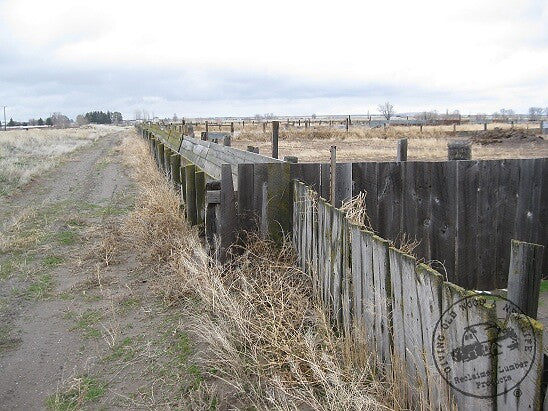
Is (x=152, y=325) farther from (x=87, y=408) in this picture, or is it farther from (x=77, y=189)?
(x=77, y=189)

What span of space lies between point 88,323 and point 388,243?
3279 mm

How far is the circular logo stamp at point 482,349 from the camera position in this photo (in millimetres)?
2188

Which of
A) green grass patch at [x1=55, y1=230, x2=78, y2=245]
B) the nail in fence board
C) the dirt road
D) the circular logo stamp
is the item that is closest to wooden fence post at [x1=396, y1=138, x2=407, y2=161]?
the nail in fence board

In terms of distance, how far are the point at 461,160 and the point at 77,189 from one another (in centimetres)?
1262

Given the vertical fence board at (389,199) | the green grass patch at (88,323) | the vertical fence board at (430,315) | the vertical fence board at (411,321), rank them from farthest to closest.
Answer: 1. the vertical fence board at (389,199)
2. the green grass patch at (88,323)
3. the vertical fence board at (411,321)
4. the vertical fence board at (430,315)

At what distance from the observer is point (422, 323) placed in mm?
2889

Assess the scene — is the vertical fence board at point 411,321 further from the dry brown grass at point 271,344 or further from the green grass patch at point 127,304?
the green grass patch at point 127,304

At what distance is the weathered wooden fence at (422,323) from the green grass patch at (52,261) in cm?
432

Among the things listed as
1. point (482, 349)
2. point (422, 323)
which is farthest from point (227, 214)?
point (482, 349)

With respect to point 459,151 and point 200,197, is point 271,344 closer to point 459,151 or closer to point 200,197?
point 200,197

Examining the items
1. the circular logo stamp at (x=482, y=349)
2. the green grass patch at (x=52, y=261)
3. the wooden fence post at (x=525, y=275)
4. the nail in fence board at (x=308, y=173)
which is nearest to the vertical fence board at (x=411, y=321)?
the circular logo stamp at (x=482, y=349)

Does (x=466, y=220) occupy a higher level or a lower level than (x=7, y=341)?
higher

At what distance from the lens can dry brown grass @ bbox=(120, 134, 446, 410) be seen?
128 inches

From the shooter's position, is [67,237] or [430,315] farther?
[67,237]
